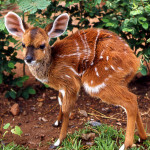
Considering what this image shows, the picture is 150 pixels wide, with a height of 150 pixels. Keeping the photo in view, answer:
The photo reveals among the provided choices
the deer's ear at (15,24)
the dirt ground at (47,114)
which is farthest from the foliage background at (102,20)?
the dirt ground at (47,114)

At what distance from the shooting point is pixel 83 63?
11.8 feet

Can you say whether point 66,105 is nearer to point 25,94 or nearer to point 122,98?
point 122,98

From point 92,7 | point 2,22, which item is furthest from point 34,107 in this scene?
point 92,7

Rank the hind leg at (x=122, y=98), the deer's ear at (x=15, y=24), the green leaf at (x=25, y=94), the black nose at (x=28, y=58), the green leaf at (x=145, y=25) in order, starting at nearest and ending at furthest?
the black nose at (x=28, y=58)
the hind leg at (x=122, y=98)
the deer's ear at (x=15, y=24)
the green leaf at (x=145, y=25)
the green leaf at (x=25, y=94)

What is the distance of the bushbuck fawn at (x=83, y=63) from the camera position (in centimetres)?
340

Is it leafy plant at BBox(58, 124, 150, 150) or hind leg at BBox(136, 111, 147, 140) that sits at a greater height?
hind leg at BBox(136, 111, 147, 140)

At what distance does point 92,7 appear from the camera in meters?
4.76

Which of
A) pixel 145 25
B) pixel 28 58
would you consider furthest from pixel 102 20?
pixel 28 58

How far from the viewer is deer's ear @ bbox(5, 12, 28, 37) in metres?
3.57

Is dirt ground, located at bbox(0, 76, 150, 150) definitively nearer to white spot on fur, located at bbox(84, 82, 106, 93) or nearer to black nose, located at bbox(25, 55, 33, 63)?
white spot on fur, located at bbox(84, 82, 106, 93)

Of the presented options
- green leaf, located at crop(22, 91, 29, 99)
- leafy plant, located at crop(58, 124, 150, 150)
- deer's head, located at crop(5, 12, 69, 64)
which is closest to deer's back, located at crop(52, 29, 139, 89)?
deer's head, located at crop(5, 12, 69, 64)

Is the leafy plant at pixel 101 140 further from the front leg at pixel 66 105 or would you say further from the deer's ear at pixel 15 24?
the deer's ear at pixel 15 24

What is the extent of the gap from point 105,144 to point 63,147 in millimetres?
568

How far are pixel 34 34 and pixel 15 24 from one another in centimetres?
43
